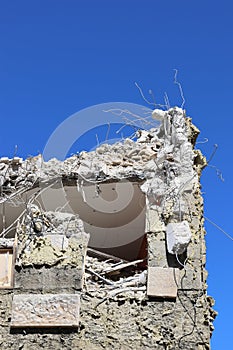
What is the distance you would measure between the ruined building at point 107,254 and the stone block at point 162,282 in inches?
0.5

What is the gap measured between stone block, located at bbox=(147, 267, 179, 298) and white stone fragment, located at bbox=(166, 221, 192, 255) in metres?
0.25

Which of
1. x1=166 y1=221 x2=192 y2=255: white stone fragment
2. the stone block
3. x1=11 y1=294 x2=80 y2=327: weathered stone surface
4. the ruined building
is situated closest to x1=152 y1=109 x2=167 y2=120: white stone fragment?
the ruined building

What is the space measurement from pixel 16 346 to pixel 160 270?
1.83m

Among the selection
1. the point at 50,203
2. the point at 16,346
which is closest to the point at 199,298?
Result: the point at 16,346

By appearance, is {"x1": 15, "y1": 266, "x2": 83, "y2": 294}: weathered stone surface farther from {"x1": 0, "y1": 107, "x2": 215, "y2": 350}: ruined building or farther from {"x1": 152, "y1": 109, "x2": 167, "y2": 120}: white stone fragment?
{"x1": 152, "y1": 109, "x2": 167, "y2": 120}: white stone fragment

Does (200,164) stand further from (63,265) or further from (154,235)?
(63,265)

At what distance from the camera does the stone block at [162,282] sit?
22.6ft

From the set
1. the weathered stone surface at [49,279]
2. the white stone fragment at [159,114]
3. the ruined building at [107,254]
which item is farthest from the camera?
the white stone fragment at [159,114]

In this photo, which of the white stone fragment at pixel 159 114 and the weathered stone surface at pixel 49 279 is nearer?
the weathered stone surface at pixel 49 279

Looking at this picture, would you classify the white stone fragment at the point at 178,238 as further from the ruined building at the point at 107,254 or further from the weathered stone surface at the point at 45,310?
the weathered stone surface at the point at 45,310

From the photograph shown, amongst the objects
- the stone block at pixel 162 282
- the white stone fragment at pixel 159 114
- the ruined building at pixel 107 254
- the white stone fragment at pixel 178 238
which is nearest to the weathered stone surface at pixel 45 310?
the ruined building at pixel 107 254

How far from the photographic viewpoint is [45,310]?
Result: 691cm

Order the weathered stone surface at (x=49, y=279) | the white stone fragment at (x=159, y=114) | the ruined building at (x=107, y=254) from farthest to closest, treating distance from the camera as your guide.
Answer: the white stone fragment at (x=159, y=114)
the weathered stone surface at (x=49, y=279)
the ruined building at (x=107, y=254)

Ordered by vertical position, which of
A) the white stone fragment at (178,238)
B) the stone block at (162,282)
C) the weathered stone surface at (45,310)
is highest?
the white stone fragment at (178,238)
